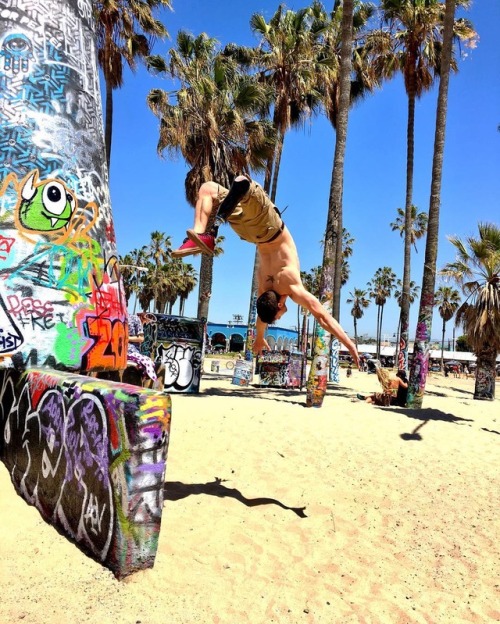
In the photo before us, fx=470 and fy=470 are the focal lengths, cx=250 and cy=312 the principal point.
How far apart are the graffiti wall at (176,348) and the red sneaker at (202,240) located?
9156mm

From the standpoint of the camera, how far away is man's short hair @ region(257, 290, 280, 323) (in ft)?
16.3

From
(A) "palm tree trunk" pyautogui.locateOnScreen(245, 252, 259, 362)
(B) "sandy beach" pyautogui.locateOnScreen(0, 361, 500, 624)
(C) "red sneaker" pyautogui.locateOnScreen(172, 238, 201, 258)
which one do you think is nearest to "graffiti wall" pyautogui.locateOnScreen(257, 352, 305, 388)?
(A) "palm tree trunk" pyautogui.locateOnScreen(245, 252, 259, 362)

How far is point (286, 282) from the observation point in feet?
16.1

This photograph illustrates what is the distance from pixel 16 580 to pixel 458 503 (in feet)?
17.9

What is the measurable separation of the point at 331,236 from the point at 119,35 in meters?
11.3

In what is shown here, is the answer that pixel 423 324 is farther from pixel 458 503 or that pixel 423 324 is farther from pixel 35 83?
pixel 35 83

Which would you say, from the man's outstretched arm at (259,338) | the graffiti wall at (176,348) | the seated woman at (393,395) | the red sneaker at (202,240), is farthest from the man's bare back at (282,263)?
the seated woman at (393,395)

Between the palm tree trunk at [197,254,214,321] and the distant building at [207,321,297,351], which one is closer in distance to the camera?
the palm tree trunk at [197,254,214,321]

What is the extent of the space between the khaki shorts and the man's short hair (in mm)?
573

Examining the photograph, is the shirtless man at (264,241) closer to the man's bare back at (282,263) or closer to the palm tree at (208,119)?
the man's bare back at (282,263)

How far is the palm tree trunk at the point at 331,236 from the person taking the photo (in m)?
11.2

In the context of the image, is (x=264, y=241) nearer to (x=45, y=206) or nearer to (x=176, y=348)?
(x=45, y=206)

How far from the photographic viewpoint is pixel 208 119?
1706cm

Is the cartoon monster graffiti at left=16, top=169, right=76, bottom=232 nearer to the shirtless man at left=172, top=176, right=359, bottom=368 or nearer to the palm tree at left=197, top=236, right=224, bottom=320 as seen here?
the shirtless man at left=172, top=176, right=359, bottom=368
